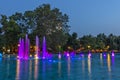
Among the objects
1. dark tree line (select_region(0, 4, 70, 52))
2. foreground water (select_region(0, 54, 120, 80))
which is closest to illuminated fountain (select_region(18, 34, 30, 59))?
dark tree line (select_region(0, 4, 70, 52))

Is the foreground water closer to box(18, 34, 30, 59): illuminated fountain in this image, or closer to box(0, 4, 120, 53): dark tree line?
box(18, 34, 30, 59): illuminated fountain

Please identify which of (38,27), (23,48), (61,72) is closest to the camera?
(61,72)

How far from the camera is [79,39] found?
481ft

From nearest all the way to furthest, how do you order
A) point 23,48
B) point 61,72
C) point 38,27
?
point 61,72 → point 23,48 → point 38,27

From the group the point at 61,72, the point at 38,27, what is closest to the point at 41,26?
the point at 38,27

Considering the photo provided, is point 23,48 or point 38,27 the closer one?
point 23,48

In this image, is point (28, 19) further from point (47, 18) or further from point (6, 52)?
point (6, 52)

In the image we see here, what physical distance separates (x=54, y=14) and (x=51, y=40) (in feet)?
21.9

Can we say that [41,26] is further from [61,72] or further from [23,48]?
[61,72]

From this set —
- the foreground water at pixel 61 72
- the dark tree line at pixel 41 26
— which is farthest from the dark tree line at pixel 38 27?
the foreground water at pixel 61 72

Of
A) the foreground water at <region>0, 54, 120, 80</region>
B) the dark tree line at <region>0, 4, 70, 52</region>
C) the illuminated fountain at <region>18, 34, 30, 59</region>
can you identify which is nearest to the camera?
the foreground water at <region>0, 54, 120, 80</region>

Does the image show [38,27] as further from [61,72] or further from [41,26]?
[61,72]

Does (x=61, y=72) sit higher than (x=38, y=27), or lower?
lower

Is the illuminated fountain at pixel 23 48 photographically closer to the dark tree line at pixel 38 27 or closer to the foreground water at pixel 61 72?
the dark tree line at pixel 38 27
